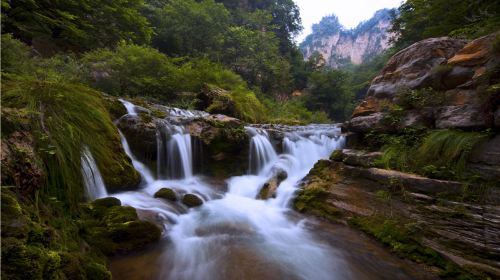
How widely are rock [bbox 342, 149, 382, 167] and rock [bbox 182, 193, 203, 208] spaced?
350cm

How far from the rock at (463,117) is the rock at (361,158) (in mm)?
1337

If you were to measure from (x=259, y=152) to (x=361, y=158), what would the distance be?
3.64m

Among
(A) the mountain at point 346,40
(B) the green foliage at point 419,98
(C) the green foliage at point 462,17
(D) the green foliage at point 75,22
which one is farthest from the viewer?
(A) the mountain at point 346,40

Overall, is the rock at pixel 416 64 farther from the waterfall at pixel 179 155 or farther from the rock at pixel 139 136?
the rock at pixel 139 136

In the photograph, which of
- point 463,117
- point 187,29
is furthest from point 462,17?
point 187,29

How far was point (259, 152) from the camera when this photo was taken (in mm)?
9234

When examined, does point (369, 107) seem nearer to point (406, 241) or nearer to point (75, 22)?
point (406, 241)

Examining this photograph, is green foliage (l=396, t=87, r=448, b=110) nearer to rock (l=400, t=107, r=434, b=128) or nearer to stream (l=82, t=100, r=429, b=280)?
rock (l=400, t=107, r=434, b=128)

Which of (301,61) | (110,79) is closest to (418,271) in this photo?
(110,79)

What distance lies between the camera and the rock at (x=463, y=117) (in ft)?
15.8

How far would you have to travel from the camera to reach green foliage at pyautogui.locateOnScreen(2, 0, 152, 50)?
8.79 meters

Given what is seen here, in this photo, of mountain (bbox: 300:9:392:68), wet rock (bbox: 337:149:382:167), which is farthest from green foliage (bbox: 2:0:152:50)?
mountain (bbox: 300:9:392:68)

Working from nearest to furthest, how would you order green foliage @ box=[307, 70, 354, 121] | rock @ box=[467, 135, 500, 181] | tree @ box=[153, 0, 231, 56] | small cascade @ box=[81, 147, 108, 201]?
rock @ box=[467, 135, 500, 181] → small cascade @ box=[81, 147, 108, 201] → tree @ box=[153, 0, 231, 56] → green foliage @ box=[307, 70, 354, 121]

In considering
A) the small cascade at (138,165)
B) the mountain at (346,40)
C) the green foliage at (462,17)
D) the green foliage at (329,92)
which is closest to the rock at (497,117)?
the green foliage at (462,17)
